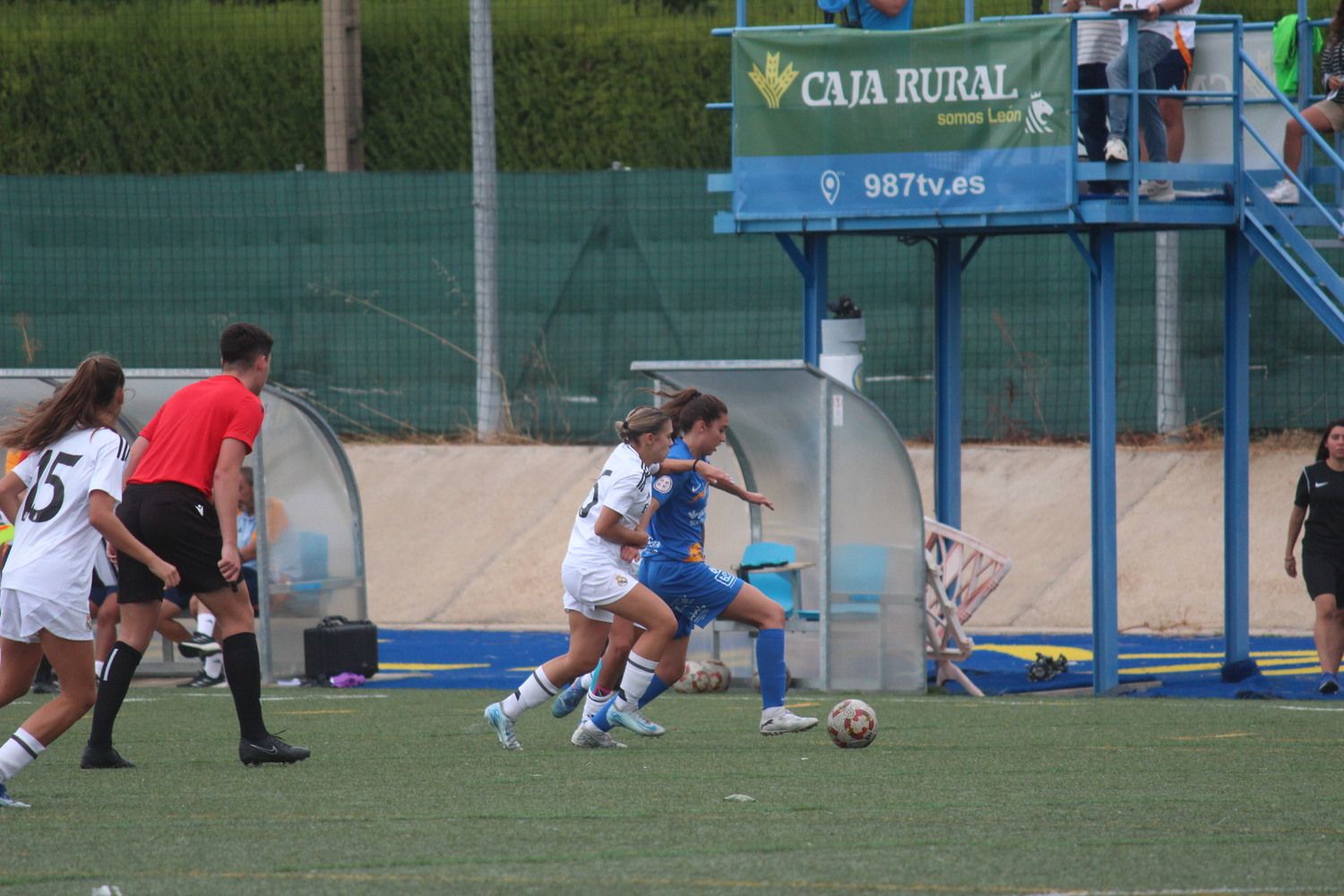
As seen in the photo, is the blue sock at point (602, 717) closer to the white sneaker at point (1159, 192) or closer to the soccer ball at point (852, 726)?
the soccer ball at point (852, 726)

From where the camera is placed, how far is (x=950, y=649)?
1333 cm

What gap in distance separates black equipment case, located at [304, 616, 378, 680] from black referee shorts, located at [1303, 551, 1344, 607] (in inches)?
253

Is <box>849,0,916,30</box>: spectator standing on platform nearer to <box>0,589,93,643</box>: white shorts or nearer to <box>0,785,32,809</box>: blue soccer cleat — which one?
<box>0,589,93,643</box>: white shorts

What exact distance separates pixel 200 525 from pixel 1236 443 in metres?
8.13

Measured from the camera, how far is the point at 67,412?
25.9 ft

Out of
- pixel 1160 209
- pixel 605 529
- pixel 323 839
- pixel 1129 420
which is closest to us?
pixel 323 839

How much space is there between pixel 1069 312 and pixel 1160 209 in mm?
7064

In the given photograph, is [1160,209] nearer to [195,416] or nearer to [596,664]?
[596,664]

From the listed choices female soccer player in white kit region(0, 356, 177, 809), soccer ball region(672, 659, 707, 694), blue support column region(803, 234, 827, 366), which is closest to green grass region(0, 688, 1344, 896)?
female soccer player in white kit region(0, 356, 177, 809)

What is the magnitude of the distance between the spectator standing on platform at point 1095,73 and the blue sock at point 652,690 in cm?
526

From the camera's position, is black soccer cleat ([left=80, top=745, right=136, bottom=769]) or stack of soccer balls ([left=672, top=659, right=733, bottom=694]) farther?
stack of soccer balls ([left=672, top=659, right=733, bottom=694])

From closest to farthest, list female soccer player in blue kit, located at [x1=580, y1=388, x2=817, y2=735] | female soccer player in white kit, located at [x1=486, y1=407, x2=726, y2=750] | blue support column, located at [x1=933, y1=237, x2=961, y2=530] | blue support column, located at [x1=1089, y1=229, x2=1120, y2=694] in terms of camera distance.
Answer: female soccer player in white kit, located at [x1=486, y1=407, x2=726, y2=750] → female soccer player in blue kit, located at [x1=580, y1=388, x2=817, y2=735] → blue support column, located at [x1=1089, y1=229, x2=1120, y2=694] → blue support column, located at [x1=933, y1=237, x2=961, y2=530]

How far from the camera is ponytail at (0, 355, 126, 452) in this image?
7.88 m

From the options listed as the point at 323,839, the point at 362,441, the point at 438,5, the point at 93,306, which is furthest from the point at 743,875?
the point at 438,5
